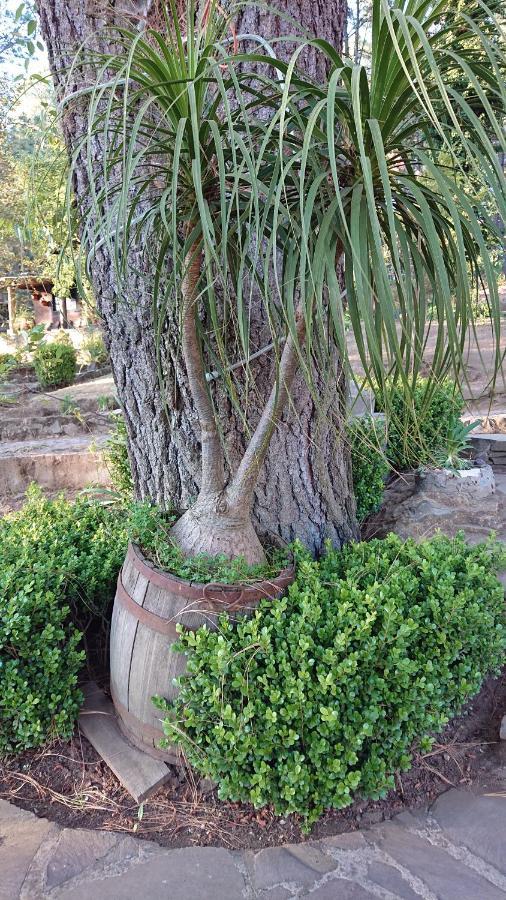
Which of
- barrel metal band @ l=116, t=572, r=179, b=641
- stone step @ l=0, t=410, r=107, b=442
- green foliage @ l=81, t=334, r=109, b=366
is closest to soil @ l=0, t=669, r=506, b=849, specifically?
barrel metal band @ l=116, t=572, r=179, b=641

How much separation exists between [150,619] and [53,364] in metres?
6.94

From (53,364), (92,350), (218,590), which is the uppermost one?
(92,350)

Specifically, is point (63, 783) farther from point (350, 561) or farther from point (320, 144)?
point (320, 144)

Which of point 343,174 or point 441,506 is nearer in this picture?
point 343,174

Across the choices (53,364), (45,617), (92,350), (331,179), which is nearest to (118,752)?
(45,617)

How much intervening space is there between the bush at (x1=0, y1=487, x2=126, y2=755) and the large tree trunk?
1.12ft

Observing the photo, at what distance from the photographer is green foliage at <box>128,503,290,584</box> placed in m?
1.56

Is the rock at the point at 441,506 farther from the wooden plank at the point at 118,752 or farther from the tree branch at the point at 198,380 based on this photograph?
the wooden plank at the point at 118,752

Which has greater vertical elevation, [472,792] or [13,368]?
[13,368]

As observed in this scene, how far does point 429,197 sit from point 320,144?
0.84 feet

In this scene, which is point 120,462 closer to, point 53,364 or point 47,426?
point 47,426

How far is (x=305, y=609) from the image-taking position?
1.49m

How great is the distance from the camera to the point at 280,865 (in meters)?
1.36

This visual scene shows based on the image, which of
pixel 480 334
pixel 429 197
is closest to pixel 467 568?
pixel 429 197
